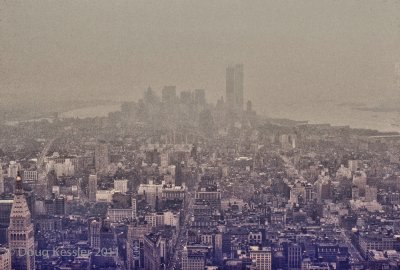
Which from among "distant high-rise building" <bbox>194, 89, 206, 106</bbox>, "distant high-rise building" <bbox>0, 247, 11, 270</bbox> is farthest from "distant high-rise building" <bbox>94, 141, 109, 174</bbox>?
"distant high-rise building" <bbox>0, 247, 11, 270</bbox>

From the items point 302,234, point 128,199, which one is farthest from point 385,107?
point 128,199

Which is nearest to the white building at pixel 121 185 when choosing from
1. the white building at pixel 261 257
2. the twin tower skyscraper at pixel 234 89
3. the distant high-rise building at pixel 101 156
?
the distant high-rise building at pixel 101 156

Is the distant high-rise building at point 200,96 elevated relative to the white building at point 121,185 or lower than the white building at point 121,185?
elevated

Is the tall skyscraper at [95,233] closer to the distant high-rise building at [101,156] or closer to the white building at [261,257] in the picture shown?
the distant high-rise building at [101,156]

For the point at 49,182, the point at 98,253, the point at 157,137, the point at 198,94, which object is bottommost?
the point at 98,253

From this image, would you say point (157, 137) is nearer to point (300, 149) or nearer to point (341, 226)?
point (300, 149)
